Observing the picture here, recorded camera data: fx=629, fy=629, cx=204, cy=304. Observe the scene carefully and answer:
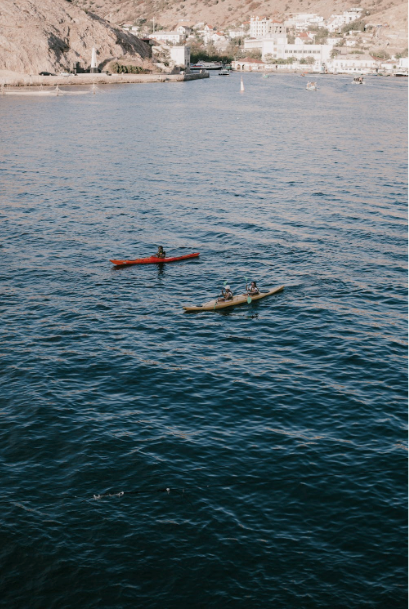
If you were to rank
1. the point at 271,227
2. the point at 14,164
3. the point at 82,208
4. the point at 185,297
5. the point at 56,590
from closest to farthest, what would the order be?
the point at 56,590
the point at 185,297
the point at 271,227
the point at 82,208
the point at 14,164

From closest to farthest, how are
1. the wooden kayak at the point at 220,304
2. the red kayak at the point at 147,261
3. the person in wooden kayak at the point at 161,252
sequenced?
the wooden kayak at the point at 220,304 < the red kayak at the point at 147,261 < the person in wooden kayak at the point at 161,252

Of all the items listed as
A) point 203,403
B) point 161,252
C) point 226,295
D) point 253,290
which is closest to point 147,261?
point 161,252

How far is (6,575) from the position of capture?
72.8 feet

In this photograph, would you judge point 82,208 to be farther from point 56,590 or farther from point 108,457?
point 56,590

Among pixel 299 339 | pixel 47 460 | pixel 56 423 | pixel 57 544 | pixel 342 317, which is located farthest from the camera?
pixel 342 317

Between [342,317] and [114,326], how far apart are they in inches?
623

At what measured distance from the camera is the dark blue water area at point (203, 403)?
22656 millimetres

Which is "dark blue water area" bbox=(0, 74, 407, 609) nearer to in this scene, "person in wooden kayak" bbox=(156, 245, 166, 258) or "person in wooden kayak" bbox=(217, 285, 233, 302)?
"person in wooden kayak" bbox=(217, 285, 233, 302)

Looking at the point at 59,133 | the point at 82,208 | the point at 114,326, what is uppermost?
the point at 59,133

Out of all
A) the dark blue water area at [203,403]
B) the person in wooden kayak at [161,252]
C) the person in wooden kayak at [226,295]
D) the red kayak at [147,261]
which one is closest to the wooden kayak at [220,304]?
the person in wooden kayak at [226,295]

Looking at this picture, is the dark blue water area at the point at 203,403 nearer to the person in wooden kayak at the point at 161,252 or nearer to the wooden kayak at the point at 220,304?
the wooden kayak at the point at 220,304

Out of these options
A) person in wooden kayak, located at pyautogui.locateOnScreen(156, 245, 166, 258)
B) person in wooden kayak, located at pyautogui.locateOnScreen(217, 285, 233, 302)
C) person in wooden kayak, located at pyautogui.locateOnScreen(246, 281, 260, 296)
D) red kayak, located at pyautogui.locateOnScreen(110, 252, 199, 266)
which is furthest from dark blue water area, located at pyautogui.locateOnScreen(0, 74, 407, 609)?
person in wooden kayak, located at pyautogui.locateOnScreen(246, 281, 260, 296)

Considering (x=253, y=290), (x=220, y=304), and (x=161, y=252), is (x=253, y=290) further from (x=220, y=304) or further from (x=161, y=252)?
(x=161, y=252)

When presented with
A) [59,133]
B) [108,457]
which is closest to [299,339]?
[108,457]
